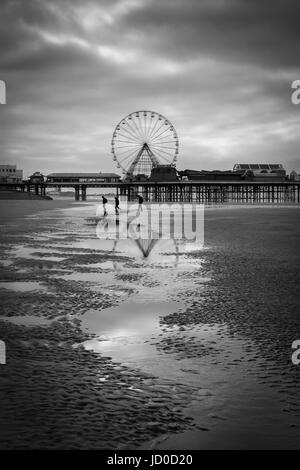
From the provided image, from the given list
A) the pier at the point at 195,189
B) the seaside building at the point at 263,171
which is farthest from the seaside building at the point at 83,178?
the seaside building at the point at 263,171

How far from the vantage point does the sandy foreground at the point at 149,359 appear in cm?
327

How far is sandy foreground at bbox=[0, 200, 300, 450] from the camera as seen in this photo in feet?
10.7

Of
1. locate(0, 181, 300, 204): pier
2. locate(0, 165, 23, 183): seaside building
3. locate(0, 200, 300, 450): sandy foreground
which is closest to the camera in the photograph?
locate(0, 200, 300, 450): sandy foreground

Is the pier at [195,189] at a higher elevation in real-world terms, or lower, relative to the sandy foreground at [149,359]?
higher

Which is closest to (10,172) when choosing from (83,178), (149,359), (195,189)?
(83,178)

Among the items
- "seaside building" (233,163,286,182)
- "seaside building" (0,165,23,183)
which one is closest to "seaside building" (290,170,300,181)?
"seaside building" (233,163,286,182)

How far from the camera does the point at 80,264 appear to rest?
11.4 meters

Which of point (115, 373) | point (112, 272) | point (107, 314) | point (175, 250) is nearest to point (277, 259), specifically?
point (175, 250)

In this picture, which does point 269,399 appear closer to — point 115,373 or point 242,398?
point 242,398

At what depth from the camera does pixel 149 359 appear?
4719 mm

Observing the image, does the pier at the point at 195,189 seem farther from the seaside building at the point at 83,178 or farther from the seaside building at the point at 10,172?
the seaside building at the point at 10,172

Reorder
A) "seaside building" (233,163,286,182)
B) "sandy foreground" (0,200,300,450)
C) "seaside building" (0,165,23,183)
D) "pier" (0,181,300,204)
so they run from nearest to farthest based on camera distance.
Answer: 1. "sandy foreground" (0,200,300,450)
2. "pier" (0,181,300,204)
3. "seaside building" (233,163,286,182)
4. "seaside building" (0,165,23,183)

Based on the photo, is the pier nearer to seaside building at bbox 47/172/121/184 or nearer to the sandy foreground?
seaside building at bbox 47/172/121/184

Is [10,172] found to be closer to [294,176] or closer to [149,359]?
[294,176]
